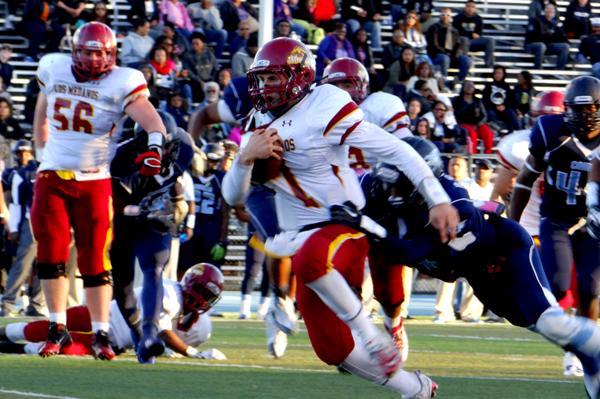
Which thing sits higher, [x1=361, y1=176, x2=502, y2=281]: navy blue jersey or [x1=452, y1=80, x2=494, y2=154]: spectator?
[x1=361, y1=176, x2=502, y2=281]: navy blue jersey

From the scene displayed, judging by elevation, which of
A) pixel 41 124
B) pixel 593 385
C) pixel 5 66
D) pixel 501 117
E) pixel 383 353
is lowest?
pixel 501 117

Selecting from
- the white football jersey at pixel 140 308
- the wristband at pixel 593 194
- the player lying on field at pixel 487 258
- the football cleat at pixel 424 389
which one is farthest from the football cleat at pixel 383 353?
the white football jersey at pixel 140 308

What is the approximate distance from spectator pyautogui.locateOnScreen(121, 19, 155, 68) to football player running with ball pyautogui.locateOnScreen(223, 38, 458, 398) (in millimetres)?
11153

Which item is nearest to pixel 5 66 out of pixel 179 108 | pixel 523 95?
pixel 179 108

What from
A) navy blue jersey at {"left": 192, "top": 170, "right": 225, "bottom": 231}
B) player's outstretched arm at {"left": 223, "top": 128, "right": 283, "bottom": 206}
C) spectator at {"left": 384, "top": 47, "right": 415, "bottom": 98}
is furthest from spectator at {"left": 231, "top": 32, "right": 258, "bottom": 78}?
player's outstretched arm at {"left": 223, "top": 128, "right": 283, "bottom": 206}

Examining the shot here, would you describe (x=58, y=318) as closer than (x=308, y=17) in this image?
Yes

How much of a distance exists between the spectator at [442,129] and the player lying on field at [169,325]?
8494mm

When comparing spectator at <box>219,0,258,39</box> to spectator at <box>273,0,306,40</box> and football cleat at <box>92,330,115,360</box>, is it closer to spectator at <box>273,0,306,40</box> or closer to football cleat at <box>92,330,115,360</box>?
spectator at <box>273,0,306,40</box>

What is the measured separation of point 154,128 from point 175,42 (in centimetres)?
1003

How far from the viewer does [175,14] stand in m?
17.9

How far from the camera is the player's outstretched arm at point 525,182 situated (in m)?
7.88

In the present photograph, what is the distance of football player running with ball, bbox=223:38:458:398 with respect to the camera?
5.38 metres

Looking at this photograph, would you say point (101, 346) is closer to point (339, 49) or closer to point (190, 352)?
point (190, 352)

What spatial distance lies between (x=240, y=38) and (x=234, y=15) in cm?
56
